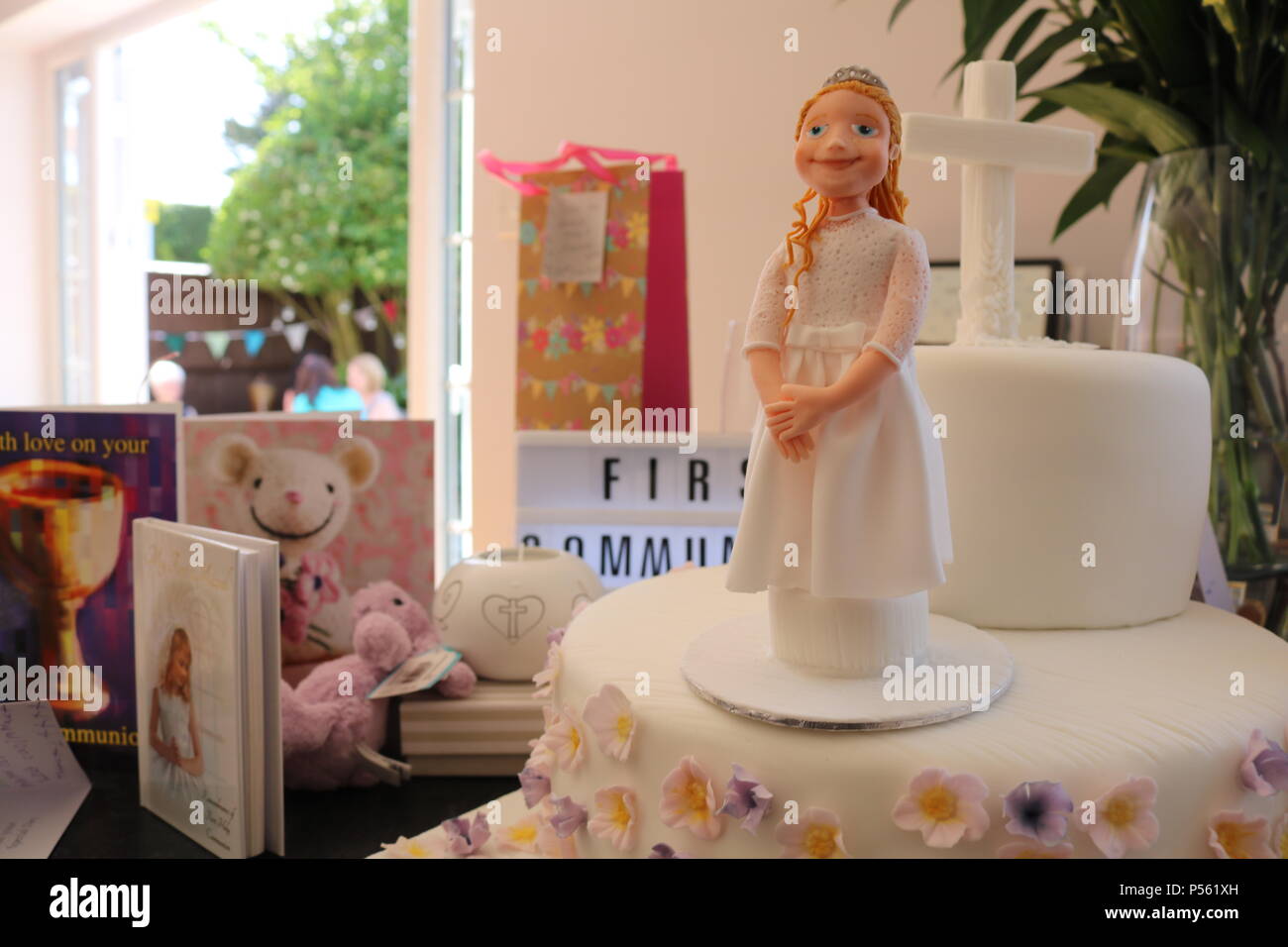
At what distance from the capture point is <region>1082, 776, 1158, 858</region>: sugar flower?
1.85 ft

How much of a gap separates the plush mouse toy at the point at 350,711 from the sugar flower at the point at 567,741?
0.94 ft

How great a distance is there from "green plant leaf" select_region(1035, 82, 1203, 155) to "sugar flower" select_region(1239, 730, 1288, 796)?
658 millimetres

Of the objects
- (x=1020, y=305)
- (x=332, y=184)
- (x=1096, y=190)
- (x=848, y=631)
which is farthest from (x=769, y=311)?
(x=332, y=184)

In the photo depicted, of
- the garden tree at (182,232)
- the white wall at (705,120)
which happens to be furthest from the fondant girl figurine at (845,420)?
the garden tree at (182,232)

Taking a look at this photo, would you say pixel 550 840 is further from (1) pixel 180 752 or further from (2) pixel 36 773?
(2) pixel 36 773

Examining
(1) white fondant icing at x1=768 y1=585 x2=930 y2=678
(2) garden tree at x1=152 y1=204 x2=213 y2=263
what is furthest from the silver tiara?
(2) garden tree at x1=152 y1=204 x2=213 y2=263

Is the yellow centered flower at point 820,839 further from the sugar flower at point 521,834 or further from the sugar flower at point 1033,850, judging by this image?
the sugar flower at point 521,834

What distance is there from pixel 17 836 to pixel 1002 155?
0.93 metres

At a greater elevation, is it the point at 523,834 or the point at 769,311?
the point at 769,311

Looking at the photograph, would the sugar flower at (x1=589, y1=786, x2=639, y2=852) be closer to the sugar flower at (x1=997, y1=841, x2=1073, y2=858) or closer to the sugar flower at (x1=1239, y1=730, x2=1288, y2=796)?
the sugar flower at (x1=997, y1=841, x2=1073, y2=858)

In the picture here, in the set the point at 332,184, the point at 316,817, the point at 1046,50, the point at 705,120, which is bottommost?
the point at 316,817

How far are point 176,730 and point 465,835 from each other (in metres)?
0.26

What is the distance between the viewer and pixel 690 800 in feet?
1.98
